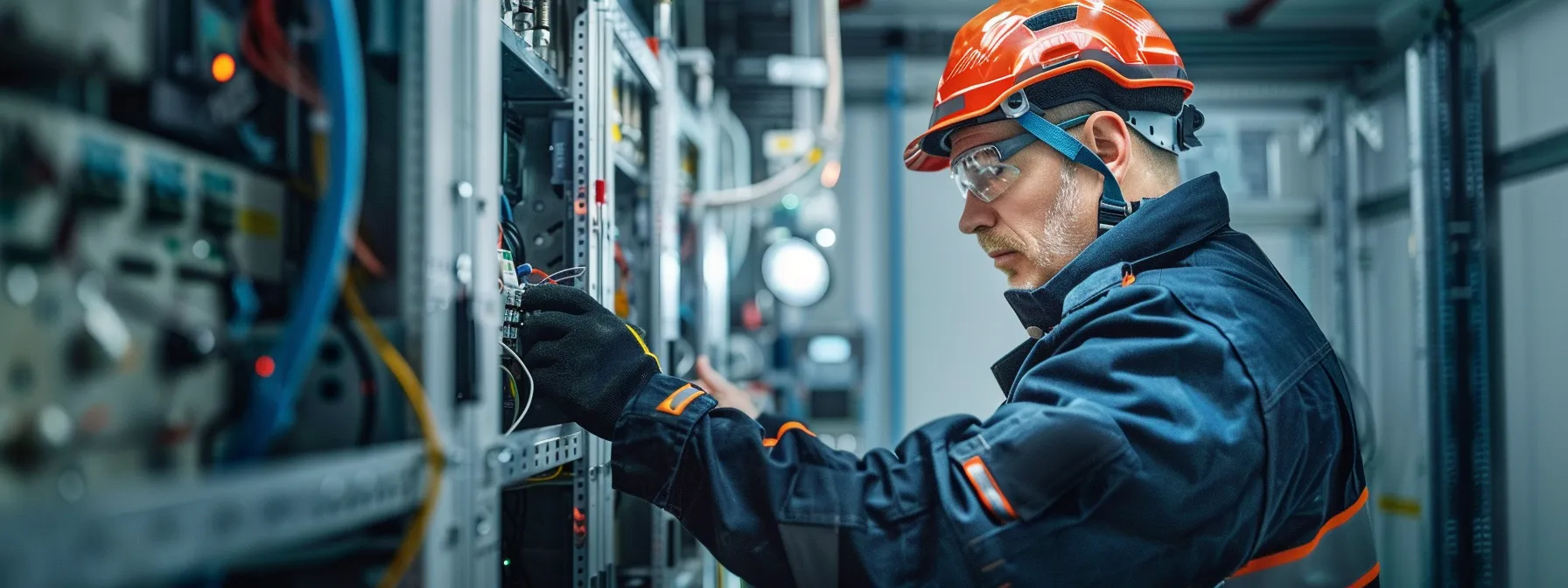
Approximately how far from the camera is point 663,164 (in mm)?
2395

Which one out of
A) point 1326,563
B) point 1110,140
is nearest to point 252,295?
point 1110,140

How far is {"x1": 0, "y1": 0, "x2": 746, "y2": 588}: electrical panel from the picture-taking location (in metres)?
0.67

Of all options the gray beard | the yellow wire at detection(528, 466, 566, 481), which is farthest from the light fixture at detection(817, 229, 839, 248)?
the yellow wire at detection(528, 466, 566, 481)

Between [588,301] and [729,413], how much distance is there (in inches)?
10.8

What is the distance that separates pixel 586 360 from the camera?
1341 millimetres

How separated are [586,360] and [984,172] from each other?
827 mm

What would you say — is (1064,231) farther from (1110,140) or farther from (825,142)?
(825,142)

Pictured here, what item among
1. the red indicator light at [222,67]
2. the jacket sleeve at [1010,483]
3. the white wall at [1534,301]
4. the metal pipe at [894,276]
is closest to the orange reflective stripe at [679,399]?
the jacket sleeve at [1010,483]

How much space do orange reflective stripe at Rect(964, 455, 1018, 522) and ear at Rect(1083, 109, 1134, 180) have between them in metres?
0.70

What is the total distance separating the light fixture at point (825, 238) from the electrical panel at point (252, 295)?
3479 mm

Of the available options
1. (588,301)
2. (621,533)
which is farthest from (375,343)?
(621,533)

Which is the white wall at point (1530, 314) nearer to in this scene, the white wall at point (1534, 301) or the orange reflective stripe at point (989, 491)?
the white wall at point (1534, 301)

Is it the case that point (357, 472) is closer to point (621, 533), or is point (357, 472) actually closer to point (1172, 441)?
point (1172, 441)

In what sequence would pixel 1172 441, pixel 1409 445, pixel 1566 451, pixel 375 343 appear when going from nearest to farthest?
pixel 375 343 < pixel 1172 441 < pixel 1566 451 < pixel 1409 445
